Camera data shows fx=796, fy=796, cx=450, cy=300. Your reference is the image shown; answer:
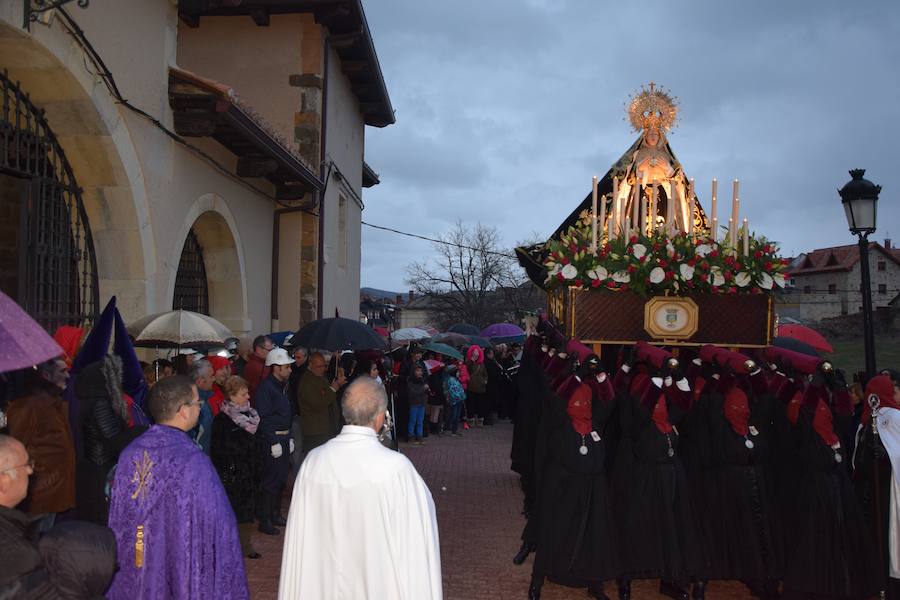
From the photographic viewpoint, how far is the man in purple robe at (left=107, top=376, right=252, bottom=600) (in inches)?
144

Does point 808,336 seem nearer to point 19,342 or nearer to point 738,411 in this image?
point 738,411

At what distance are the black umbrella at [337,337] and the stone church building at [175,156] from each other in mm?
1701

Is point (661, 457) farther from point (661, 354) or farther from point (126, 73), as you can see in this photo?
point (126, 73)

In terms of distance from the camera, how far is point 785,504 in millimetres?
6086

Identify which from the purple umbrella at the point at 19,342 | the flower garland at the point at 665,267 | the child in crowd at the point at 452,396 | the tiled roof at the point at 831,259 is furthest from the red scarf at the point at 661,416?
the tiled roof at the point at 831,259

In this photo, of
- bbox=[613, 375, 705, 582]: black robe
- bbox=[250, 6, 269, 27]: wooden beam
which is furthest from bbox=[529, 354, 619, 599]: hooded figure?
bbox=[250, 6, 269, 27]: wooden beam

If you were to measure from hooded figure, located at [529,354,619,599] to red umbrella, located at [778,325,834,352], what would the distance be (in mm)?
4325

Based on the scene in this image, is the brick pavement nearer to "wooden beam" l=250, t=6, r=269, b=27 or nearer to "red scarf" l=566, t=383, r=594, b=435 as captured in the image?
"red scarf" l=566, t=383, r=594, b=435

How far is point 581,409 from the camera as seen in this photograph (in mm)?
5742

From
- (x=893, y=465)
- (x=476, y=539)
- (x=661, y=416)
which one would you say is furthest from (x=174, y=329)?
(x=893, y=465)

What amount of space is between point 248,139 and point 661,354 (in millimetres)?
6715

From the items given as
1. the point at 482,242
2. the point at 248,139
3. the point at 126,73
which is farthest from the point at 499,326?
the point at 482,242

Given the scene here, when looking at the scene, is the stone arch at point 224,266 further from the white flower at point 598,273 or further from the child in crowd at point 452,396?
the white flower at point 598,273

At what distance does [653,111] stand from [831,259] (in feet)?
185
